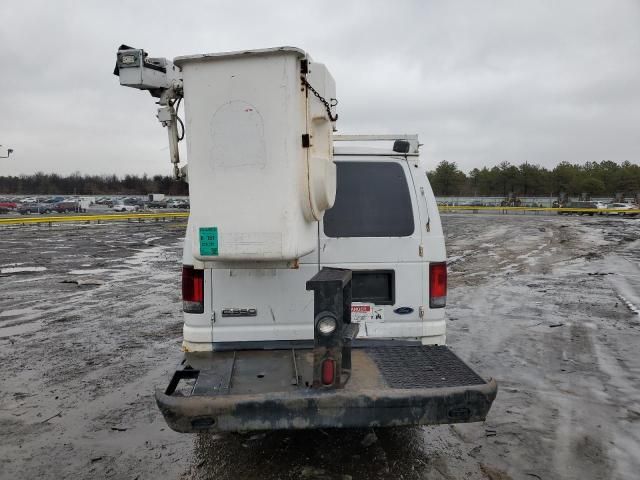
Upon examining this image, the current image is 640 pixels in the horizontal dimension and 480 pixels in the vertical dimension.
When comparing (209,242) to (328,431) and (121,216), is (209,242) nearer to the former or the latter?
(328,431)

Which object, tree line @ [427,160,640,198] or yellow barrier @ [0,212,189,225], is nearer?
yellow barrier @ [0,212,189,225]

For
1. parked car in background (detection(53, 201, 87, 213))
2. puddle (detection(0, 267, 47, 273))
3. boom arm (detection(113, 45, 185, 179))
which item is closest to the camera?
boom arm (detection(113, 45, 185, 179))

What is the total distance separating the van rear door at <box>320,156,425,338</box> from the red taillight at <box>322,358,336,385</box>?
3.12ft

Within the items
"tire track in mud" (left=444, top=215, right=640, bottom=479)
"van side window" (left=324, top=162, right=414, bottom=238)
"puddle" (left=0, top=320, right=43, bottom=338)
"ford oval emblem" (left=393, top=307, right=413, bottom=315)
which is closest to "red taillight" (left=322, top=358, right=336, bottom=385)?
"ford oval emblem" (left=393, top=307, right=413, bottom=315)

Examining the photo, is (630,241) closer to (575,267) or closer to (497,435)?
(575,267)

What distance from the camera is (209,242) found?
130 inches

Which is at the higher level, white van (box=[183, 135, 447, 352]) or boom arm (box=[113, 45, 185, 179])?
boom arm (box=[113, 45, 185, 179])

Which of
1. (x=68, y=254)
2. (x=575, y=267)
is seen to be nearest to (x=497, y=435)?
(x=575, y=267)

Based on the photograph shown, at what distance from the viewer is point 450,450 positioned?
3.93m

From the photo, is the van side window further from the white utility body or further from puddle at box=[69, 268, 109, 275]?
puddle at box=[69, 268, 109, 275]

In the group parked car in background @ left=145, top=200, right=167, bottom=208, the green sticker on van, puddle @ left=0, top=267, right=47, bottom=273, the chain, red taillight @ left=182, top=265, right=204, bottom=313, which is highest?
the chain

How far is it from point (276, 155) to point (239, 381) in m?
1.50

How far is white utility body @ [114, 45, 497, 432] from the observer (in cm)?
301

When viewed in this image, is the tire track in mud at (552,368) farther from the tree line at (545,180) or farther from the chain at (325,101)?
the tree line at (545,180)
